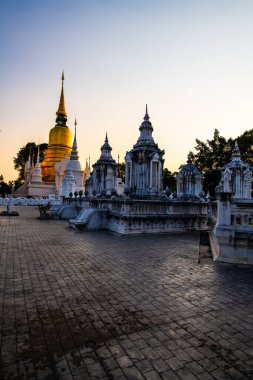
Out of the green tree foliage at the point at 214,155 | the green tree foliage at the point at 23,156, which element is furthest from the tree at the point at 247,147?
the green tree foliage at the point at 23,156

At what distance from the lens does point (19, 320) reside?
13.2ft

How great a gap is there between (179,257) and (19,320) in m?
5.78

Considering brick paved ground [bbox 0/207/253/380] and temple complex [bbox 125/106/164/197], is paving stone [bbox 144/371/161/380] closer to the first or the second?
brick paved ground [bbox 0/207/253/380]

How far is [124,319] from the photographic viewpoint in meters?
4.14

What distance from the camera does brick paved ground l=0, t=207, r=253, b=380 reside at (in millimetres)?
2977

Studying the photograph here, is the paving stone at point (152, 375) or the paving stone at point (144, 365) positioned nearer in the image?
the paving stone at point (152, 375)

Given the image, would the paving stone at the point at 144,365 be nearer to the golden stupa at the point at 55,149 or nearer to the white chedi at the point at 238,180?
the white chedi at the point at 238,180

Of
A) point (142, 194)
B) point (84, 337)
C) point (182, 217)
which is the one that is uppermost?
point (142, 194)

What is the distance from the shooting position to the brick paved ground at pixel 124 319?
298 cm

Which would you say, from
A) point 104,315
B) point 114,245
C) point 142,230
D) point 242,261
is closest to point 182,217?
point 142,230

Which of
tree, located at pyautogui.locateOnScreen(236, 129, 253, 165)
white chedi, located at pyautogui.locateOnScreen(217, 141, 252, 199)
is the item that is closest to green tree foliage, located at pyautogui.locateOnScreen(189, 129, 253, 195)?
tree, located at pyautogui.locateOnScreen(236, 129, 253, 165)

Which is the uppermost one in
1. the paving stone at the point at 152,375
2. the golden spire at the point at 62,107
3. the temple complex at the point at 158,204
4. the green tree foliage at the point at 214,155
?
the golden spire at the point at 62,107

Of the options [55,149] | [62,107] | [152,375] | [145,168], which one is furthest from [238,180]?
[62,107]

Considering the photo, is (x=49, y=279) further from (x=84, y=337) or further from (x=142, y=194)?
(x=142, y=194)
